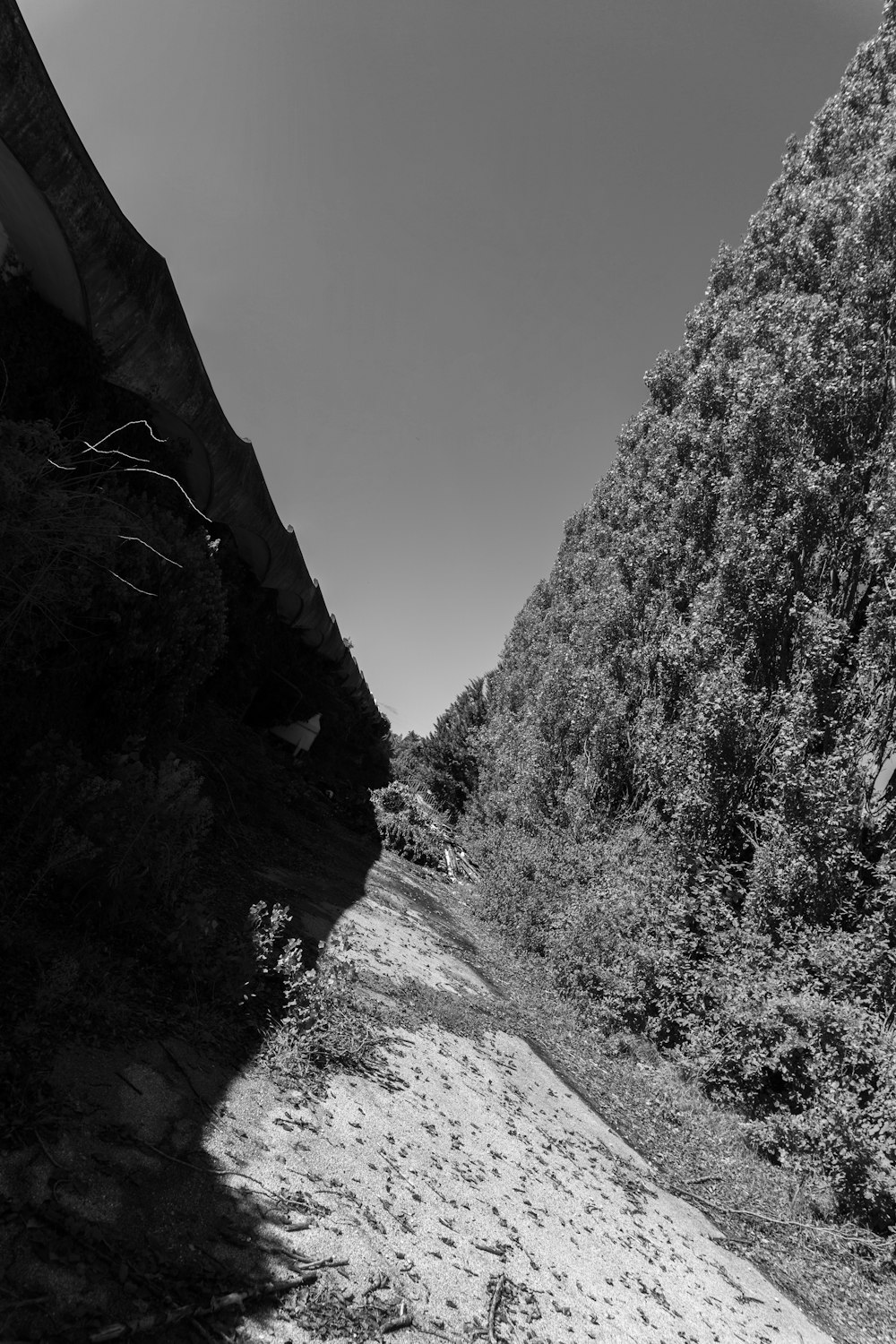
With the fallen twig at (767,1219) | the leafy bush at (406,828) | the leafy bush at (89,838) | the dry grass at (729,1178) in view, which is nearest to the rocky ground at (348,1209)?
the fallen twig at (767,1219)

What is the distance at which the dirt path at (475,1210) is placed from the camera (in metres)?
2.68

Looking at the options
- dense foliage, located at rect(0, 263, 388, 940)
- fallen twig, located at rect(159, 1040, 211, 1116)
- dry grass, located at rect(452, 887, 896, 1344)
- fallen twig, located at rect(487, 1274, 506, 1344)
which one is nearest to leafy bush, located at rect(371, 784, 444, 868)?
dry grass, located at rect(452, 887, 896, 1344)

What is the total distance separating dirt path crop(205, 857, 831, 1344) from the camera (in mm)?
2678

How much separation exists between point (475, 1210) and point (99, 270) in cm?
547

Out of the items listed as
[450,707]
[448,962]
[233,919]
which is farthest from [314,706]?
[450,707]

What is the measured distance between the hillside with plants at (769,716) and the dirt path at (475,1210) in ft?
7.02

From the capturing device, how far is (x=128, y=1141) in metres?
2.53

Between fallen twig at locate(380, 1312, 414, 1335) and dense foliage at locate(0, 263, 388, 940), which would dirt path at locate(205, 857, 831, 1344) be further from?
dense foliage at locate(0, 263, 388, 940)

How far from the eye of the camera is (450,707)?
29984 millimetres

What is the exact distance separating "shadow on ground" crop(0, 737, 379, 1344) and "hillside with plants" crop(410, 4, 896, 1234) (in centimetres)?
535

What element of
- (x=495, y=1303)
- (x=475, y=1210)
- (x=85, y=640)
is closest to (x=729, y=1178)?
(x=475, y=1210)

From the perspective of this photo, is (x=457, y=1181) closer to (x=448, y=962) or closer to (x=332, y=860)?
(x=448, y=962)

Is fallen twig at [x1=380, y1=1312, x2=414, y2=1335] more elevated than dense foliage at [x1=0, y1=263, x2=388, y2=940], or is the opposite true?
dense foliage at [x1=0, y1=263, x2=388, y2=940]

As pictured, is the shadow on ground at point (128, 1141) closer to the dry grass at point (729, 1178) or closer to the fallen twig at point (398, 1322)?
the fallen twig at point (398, 1322)
